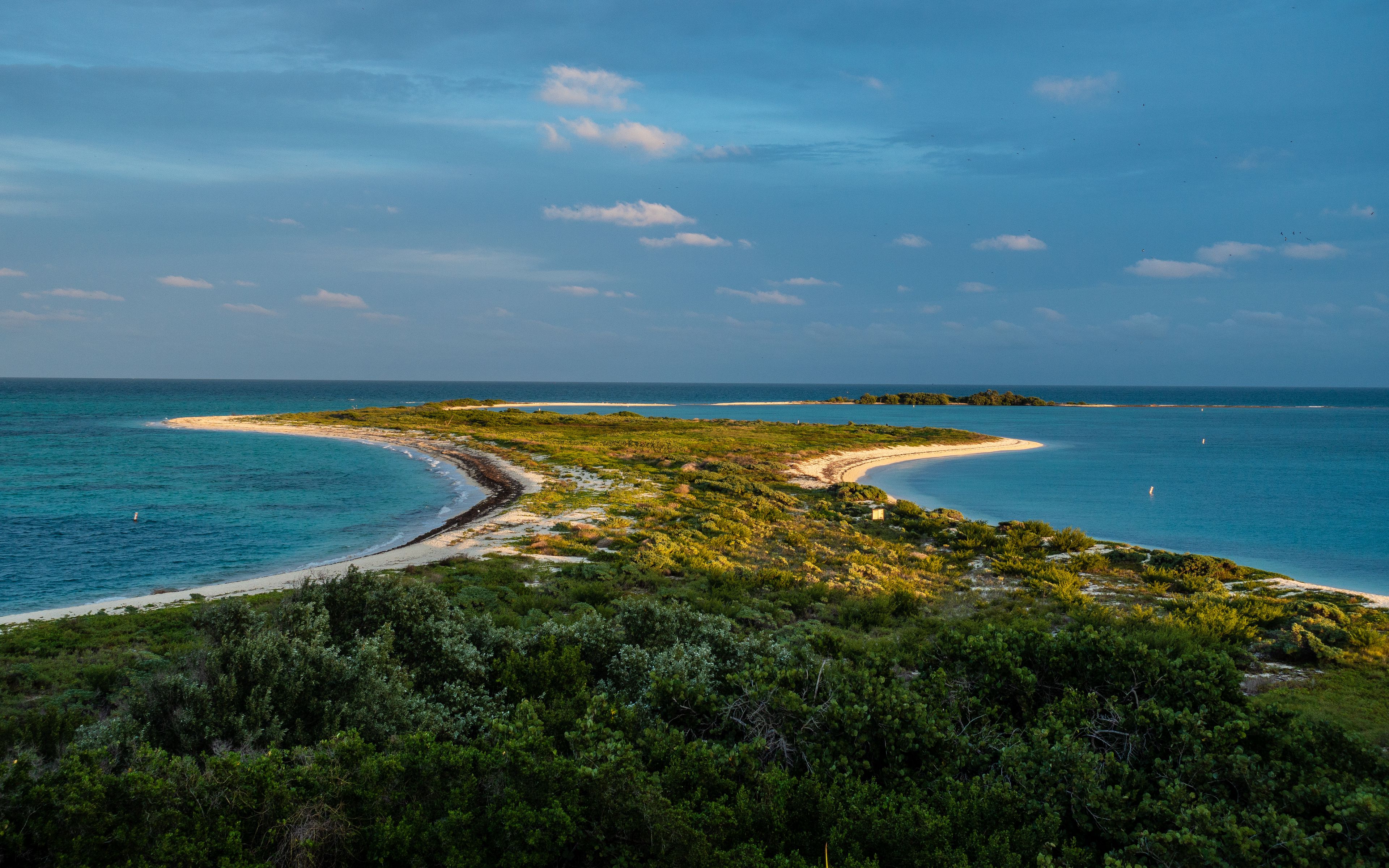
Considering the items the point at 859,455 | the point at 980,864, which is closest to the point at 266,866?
the point at 980,864

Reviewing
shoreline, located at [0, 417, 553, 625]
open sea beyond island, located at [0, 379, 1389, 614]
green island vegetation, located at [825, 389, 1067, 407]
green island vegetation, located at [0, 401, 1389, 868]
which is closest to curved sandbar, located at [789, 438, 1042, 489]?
open sea beyond island, located at [0, 379, 1389, 614]

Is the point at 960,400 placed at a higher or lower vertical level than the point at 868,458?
higher

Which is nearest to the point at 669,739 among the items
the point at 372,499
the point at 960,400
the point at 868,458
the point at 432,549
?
the point at 432,549

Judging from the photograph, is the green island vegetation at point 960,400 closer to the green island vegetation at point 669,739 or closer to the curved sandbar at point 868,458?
the curved sandbar at point 868,458

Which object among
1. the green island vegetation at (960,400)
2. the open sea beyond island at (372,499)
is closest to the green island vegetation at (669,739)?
the open sea beyond island at (372,499)

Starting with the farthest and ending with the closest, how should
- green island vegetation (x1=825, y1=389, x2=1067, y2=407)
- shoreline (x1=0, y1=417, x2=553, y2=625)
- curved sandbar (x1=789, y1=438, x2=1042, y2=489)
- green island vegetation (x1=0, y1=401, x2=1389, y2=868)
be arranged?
green island vegetation (x1=825, y1=389, x2=1067, y2=407)
curved sandbar (x1=789, y1=438, x2=1042, y2=489)
shoreline (x1=0, y1=417, x2=553, y2=625)
green island vegetation (x1=0, y1=401, x2=1389, y2=868)

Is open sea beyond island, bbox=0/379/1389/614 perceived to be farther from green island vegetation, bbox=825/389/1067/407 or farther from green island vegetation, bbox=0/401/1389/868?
green island vegetation, bbox=825/389/1067/407

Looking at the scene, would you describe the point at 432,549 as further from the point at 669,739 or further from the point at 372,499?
the point at 669,739
